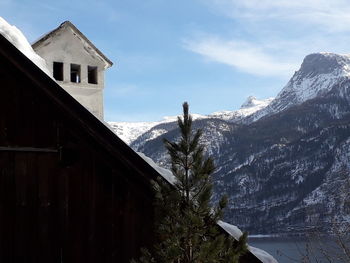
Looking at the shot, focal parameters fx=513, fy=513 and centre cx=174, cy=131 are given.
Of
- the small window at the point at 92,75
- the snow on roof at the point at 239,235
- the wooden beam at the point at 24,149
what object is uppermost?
the small window at the point at 92,75

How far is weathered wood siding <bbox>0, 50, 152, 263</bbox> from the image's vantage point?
22.6 feet

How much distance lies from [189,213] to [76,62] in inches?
501

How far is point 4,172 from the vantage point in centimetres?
692

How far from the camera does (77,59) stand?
17.9 m

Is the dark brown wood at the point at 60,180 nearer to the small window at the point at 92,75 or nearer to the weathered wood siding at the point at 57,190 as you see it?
the weathered wood siding at the point at 57,190

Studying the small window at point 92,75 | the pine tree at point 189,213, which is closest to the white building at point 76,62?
the small window at point 92,75

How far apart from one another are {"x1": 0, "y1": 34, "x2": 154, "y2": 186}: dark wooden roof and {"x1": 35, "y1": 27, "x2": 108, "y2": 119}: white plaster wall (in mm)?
9700

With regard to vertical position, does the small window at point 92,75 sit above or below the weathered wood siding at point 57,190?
above

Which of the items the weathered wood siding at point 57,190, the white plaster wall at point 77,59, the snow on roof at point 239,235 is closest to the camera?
the snow on roof at point 239,235

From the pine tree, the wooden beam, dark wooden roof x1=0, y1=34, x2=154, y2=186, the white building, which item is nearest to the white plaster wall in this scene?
the white building

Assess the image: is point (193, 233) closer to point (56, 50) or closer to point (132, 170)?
point (132, 170)

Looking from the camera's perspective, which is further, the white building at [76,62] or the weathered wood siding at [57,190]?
the white building at [76,62]

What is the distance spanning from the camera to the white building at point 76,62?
16.7m

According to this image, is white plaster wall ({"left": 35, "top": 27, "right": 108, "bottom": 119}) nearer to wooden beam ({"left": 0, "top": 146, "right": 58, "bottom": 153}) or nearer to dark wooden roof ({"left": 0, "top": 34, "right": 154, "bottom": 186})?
dark wooden roof ({"left": 0, "top": 34, "right": 154, "bottom": 186})
